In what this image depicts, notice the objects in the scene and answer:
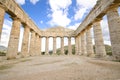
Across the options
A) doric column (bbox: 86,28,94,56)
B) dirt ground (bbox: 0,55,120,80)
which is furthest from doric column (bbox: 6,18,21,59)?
doric column (bbox: 86,28,94,56)

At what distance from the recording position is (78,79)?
3.21 metres

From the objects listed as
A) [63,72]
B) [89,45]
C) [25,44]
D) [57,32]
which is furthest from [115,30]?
[57,32]

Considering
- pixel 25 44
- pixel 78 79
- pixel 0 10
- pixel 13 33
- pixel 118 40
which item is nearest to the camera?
pixel 78 79

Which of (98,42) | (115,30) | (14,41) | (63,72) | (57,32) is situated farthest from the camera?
(57,32)

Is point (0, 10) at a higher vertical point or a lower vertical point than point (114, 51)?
higher

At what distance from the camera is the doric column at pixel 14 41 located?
1273 centimetres

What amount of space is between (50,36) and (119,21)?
25201 millimetres

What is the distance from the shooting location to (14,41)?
44.7 feet

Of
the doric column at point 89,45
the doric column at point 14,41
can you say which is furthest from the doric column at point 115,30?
the doric column at point 14,41

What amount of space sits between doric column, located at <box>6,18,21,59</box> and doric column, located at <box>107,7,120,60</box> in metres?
12.7

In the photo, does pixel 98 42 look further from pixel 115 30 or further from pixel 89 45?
pixel 115 30

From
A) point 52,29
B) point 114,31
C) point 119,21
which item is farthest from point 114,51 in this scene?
point 52,29

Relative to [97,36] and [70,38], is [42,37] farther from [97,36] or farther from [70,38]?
[97,36]

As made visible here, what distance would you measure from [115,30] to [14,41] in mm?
13335
